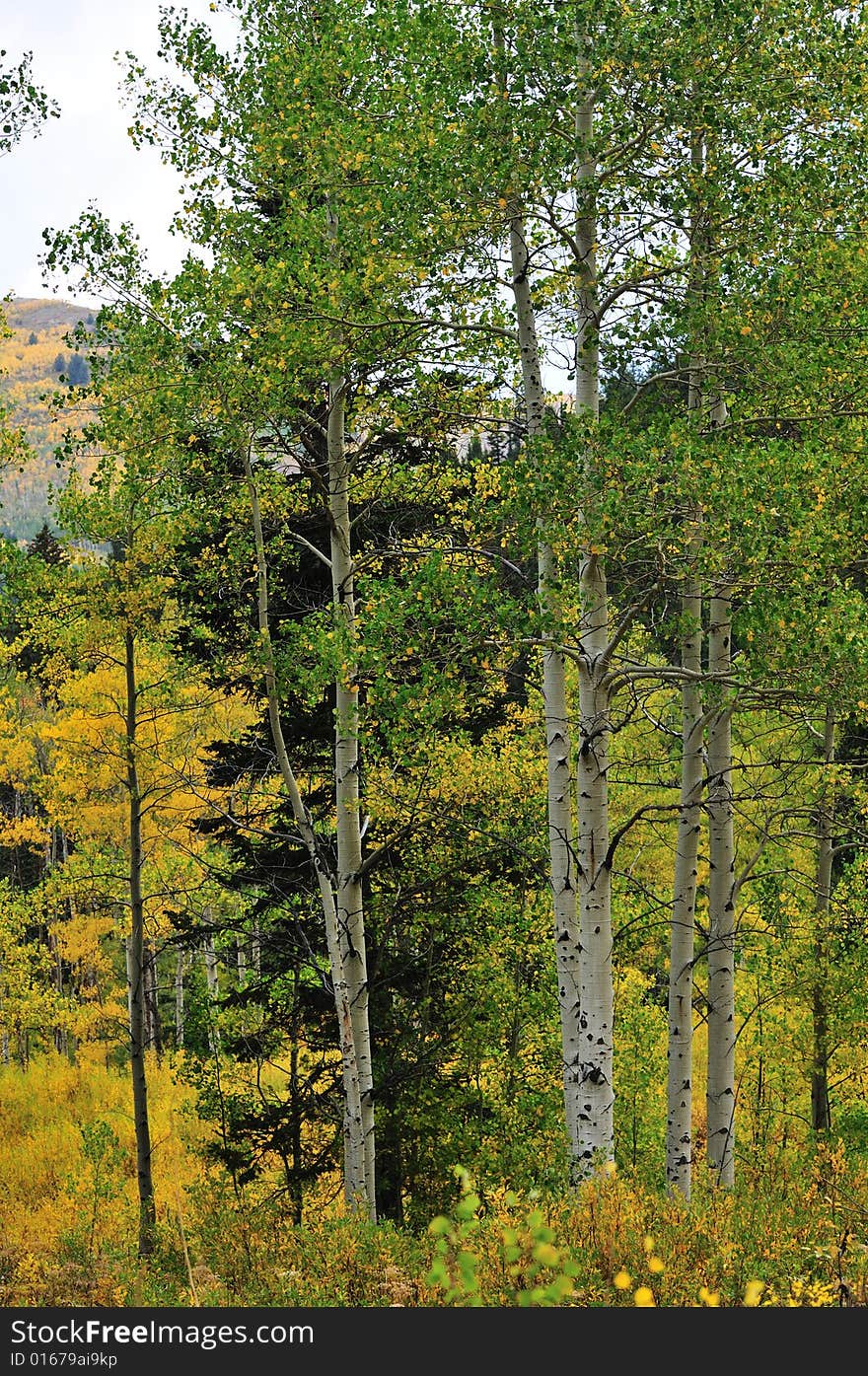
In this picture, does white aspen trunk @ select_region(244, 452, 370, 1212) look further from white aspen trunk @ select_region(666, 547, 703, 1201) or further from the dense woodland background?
white aspen trunk @ select_region(666, 547, 703, 1201)

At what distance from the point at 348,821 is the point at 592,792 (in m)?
2.96

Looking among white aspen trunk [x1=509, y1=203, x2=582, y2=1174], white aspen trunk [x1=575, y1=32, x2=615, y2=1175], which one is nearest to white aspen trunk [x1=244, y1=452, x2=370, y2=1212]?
white aspen trunk [x1=509, y1=203, x2=582, y2=1174]

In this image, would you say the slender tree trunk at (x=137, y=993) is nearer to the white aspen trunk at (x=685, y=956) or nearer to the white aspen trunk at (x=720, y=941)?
the white aspen trunk at (x=685, y=956)

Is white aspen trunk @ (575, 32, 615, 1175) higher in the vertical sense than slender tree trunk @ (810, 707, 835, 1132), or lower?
higher

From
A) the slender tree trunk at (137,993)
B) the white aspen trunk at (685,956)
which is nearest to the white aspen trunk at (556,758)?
the white aspen trunk at (685,956)

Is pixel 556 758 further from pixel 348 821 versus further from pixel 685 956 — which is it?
pixel 348 821

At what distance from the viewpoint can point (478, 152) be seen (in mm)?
7332

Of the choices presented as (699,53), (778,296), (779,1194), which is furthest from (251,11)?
(779,1194)

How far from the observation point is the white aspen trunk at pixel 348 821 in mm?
10164

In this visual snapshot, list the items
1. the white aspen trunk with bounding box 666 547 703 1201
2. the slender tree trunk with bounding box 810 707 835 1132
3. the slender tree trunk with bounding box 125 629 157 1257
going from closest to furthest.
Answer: the white aspen trunk with bounding box 666 547 703 1201 < the slender tree trunk with bounding box 125 629 157 1257 < the slender tree trunk with bounding box 810 707 835 1132

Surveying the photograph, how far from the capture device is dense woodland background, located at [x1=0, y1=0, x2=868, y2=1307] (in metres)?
6.84

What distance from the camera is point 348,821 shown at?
1034 cm

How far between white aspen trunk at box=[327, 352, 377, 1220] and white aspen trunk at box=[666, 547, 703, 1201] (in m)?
2.57

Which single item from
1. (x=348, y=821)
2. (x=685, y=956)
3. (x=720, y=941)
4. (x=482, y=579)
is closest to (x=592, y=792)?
(x=482, y=579)
